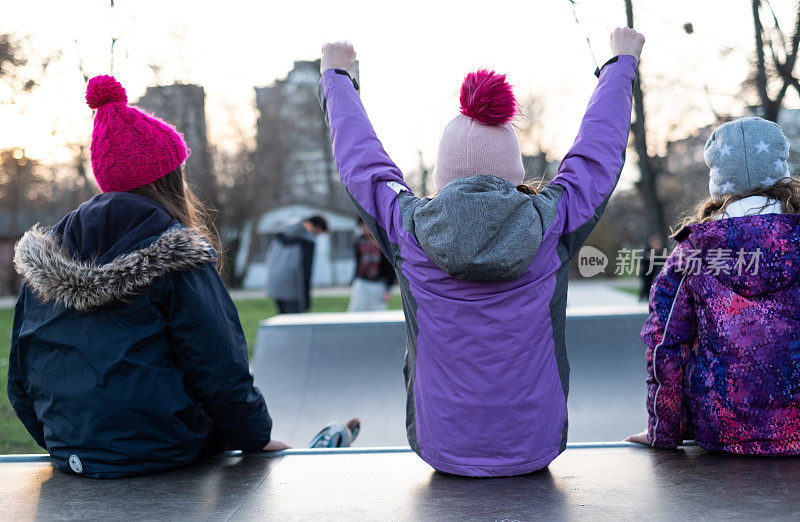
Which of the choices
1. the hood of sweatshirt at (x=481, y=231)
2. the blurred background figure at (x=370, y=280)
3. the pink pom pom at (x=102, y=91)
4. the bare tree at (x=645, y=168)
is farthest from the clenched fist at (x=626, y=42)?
the blurred background figure at (x=370, y=280)

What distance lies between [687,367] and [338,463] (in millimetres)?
1376

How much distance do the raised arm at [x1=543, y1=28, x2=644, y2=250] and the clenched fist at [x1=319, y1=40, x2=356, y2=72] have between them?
0.91 metres

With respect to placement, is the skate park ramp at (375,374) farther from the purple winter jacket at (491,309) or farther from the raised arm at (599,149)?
the raised arm at (599,149)

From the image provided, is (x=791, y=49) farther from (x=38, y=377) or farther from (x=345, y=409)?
(x=38, y=377)

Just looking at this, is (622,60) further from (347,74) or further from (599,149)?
(347,74)

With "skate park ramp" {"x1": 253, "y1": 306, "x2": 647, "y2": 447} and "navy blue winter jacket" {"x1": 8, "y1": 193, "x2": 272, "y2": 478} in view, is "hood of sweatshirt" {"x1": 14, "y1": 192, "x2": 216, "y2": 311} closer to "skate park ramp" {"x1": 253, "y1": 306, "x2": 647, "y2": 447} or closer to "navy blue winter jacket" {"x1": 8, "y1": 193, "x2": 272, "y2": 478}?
"navy blue winter jacket" {"x1": 8, "y1": 193, "x2": 272, "y2": 478}

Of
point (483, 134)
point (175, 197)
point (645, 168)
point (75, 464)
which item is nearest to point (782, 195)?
point (483, 134)

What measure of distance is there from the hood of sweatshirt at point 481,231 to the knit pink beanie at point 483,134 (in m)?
0.14

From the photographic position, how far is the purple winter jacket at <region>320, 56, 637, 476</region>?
231cm

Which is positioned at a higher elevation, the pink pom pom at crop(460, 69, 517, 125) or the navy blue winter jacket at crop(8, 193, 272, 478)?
the pink pom pom at crop(460, 69, 517, 125)

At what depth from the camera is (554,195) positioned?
7.91 feet

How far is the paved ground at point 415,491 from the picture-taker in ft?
7.05

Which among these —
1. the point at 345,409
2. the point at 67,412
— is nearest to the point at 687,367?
the point at 67,412

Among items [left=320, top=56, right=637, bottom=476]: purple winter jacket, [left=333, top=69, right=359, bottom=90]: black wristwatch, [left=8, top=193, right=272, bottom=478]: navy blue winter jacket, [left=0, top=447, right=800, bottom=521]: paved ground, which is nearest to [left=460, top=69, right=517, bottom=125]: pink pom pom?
[left=320, top=56, right=637, bottom=476]: purple winter jacket
